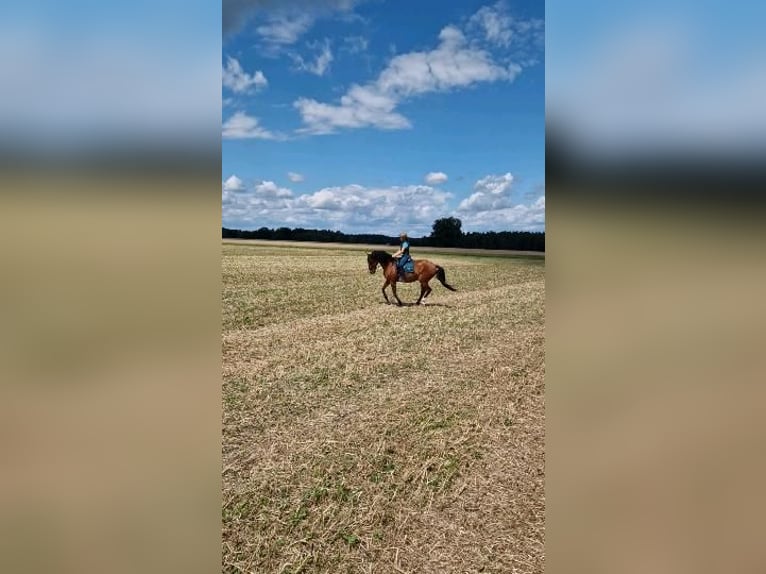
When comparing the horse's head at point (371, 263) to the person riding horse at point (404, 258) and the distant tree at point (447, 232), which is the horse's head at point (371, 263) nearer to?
the person riding horse at point (404, 258)

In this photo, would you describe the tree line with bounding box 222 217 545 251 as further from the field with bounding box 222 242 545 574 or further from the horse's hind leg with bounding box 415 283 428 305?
the horse's hind leg with bounding box 415 283 428 305

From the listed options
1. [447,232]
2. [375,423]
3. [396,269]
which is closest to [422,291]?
[396,269]

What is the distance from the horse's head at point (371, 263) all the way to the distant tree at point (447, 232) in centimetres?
110

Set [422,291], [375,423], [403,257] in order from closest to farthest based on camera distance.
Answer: [375,423]
[403,257]
[422,291]

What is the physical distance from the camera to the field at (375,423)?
11.3 ft

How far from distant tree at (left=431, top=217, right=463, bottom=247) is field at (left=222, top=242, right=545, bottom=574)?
3.26 ft

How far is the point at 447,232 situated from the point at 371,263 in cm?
135

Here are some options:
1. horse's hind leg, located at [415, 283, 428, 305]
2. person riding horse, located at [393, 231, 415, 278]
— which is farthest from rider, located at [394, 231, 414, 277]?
horse's hind leg, located at [415, 283, 428, 305]

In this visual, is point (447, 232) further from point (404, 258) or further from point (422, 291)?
point (422, 291)

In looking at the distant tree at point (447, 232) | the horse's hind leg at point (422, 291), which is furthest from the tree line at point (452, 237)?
the horse's hind leg at point (422, 291)

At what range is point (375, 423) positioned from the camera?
4598 millimetres
